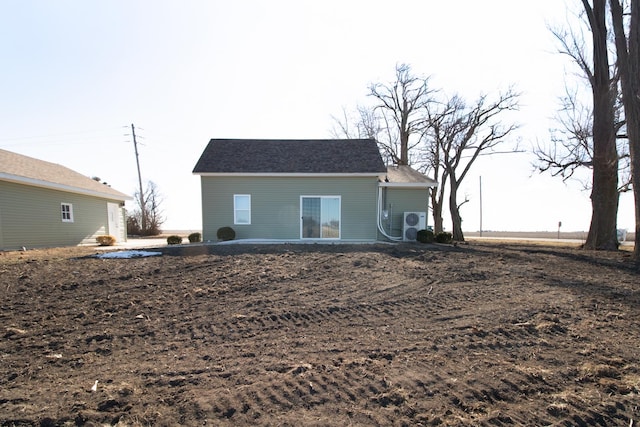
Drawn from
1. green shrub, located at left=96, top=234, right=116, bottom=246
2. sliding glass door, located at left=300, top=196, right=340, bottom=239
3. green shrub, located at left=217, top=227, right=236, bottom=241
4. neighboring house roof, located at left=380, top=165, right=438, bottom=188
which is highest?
neighboring house roof, located at left=380, top=165, right=438, bottom=188

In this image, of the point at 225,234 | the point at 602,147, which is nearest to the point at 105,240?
the point at 225,234

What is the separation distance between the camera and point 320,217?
47.4 ft

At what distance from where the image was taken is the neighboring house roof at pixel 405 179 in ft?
50.6

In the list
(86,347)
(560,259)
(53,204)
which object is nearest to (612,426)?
(86,347)

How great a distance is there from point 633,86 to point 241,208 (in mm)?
15028

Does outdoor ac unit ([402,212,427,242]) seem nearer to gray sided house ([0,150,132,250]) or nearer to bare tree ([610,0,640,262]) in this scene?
bare tree ([610,0,640,262])

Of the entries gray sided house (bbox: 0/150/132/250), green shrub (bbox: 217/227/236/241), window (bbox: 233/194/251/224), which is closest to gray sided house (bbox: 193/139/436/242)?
window (bbox: 233/194/251/224)

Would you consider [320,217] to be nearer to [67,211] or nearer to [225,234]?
[225,234]

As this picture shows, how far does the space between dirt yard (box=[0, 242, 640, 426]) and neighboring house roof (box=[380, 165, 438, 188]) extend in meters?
8.25

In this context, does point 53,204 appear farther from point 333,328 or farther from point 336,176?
point 333,328

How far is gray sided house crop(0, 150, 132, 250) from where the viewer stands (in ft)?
41.3

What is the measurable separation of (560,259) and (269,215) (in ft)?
34.9

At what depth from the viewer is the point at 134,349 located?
13.1ft

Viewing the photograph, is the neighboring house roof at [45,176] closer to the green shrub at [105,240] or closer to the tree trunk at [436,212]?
the green shrub at [105,240]
